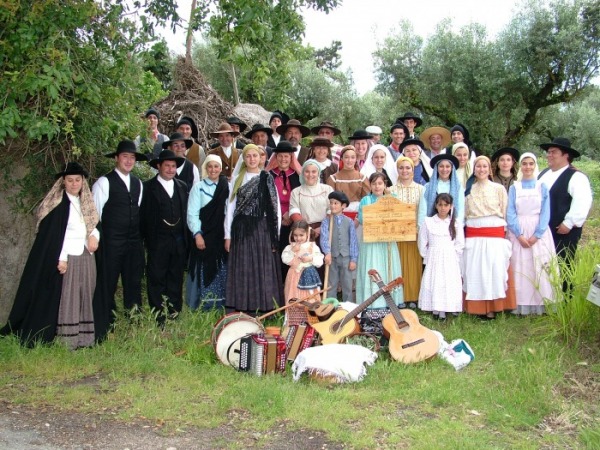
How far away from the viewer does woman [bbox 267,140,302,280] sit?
7.98 meters

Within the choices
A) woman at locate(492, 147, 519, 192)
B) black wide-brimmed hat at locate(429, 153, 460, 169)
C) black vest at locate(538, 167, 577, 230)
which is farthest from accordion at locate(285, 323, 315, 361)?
black vest at locate(538, 167, 577, 230)

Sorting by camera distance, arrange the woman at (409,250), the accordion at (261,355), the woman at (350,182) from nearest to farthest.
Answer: the accordion at (261,355) < the woman at (409,250) < the woman at (350,182)

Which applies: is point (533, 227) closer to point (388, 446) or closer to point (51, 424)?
point (388, 446)

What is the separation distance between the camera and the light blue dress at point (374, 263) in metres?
7.80

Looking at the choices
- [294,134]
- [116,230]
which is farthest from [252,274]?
[294,134]

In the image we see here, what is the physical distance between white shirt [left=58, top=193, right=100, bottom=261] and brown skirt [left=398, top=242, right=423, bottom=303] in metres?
3.42

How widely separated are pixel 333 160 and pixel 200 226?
222 centimetres

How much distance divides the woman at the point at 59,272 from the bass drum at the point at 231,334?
135cm

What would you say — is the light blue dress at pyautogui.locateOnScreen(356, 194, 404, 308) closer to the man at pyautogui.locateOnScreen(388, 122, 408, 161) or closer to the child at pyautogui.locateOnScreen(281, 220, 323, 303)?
the child at pyautogui.locateOnScreen(281, 220, 323, 303)

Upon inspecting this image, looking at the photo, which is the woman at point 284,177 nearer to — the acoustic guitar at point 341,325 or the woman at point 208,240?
the woman at point 208,240

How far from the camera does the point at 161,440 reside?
16.5 feet

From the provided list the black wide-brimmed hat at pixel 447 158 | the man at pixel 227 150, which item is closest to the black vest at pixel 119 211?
the man at pixel 227 150

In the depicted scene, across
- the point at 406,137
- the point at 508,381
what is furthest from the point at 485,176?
the point at 508,381

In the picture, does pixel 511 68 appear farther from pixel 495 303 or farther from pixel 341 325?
pixel 341 325
